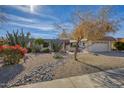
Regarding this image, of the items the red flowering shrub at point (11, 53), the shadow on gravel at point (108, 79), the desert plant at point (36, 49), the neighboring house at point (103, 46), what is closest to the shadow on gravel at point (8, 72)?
the red flowering shrub at point (11, 53)

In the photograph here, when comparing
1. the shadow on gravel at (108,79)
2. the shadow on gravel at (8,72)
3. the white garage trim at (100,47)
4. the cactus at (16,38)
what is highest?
the cactus at (16,38)

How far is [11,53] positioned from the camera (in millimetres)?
7566

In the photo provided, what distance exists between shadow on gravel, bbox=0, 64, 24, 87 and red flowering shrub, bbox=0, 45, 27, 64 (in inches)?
13.6

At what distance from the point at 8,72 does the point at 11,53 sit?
122 centimetres

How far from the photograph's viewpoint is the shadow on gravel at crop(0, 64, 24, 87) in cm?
567

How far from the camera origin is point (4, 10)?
680cm

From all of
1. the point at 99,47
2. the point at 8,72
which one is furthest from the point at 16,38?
the point at 99,47

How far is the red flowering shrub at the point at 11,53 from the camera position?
745 cm

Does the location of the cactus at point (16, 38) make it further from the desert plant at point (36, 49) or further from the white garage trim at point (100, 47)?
the white garage trim at point (100, 47)

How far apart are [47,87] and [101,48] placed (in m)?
14.7

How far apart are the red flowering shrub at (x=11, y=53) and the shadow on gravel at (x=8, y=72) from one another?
1.13ft

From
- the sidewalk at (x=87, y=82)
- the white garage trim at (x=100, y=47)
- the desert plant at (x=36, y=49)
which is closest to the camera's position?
the sidewalk at (x=87, y=82)

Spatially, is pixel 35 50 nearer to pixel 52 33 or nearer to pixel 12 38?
pixel 12 38
